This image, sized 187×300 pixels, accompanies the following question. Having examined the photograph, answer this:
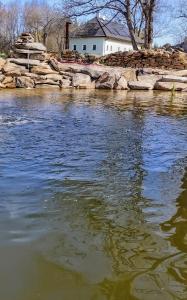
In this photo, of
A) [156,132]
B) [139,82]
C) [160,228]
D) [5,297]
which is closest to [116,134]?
[156,132]

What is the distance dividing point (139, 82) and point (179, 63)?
19.6 ft

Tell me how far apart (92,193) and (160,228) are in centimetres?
125

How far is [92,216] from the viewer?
4.23m

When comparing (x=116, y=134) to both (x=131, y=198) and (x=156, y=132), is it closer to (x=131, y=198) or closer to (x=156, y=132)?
(x=156, y=132)

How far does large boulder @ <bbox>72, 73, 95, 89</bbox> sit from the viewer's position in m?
23.5

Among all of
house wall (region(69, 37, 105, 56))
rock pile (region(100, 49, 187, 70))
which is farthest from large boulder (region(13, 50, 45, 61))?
house wall (region(69, 37, 105, 56))

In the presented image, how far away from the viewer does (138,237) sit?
3754mm

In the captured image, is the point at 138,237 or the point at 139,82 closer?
the point at 138,237

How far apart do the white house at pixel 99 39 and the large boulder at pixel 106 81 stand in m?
35.0

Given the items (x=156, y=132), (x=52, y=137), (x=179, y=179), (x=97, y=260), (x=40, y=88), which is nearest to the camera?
(x=97, y=260)

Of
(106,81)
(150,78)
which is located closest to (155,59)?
(150,78)

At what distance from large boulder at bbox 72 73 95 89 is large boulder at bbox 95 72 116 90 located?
0.36m

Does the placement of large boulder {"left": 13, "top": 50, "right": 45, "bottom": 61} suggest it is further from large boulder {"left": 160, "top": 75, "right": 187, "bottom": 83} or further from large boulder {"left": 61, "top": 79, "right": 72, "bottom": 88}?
large boulder {"left": 160, "top": 75, "right": 187, "bottom": 83}

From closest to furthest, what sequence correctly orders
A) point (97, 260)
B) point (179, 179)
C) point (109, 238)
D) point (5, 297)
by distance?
point (5, 297) < point (97, 260) < point (109, 238) < point (179, 179)
